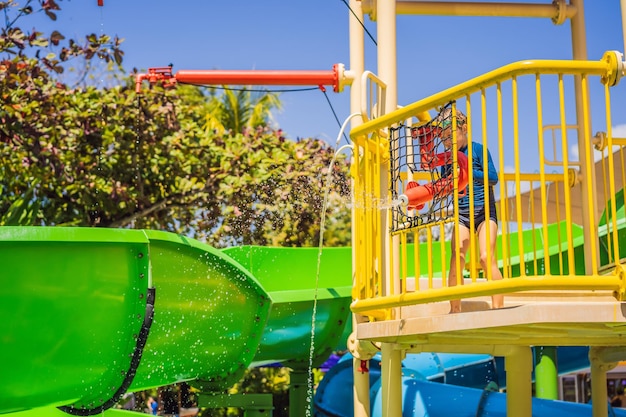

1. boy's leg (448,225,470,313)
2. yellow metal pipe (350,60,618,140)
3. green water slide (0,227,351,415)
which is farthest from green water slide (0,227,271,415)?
yellow metal pipe (350,60,618,140)

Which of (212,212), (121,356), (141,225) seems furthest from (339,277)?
(121,356)

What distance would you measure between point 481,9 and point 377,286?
1.88 meters

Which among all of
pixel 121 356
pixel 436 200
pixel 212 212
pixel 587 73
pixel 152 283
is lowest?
pixel 121 356

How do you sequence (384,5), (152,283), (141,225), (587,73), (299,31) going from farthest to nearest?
(299,31)
(141,225)
(384,5)
(152,283)
(587,73)

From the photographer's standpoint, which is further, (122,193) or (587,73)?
(122,193)

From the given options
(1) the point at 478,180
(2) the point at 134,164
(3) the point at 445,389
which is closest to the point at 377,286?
(1) the point at 478,180

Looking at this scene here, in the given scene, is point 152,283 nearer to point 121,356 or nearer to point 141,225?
point 121,356

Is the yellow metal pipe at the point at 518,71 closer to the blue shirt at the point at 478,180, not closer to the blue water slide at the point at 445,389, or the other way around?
the blue shirt at the point at 478,180

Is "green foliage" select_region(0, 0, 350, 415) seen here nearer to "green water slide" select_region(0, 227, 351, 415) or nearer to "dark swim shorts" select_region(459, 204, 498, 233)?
"green water slide" select_region(0, 227, 351, 415)

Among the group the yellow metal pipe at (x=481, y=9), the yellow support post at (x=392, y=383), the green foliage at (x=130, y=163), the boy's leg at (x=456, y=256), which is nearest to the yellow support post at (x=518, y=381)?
the yellow support post at (x=392, y=383)

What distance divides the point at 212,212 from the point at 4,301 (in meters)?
7.57

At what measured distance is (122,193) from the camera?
1130 centimetres

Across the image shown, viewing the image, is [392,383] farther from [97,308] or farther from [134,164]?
[134,164]

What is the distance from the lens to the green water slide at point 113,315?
4.29 m
